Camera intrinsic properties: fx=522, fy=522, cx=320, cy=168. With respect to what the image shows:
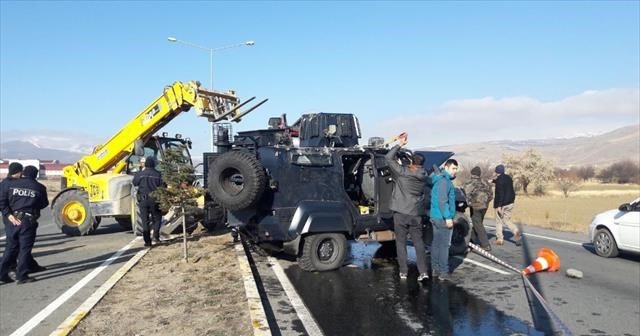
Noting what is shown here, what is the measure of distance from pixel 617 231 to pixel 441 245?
4731 millimetres

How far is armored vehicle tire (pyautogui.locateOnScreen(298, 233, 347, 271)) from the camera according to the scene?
8.45m

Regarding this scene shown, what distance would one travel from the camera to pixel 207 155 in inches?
401

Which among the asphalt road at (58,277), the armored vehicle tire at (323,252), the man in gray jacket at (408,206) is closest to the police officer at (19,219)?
the asphalt road at (58,277)

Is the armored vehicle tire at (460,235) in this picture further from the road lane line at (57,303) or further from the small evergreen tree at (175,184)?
the road lane line at (57,303)

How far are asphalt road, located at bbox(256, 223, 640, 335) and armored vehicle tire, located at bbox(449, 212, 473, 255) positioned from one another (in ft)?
1.52

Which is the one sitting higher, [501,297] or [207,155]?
[207,155]

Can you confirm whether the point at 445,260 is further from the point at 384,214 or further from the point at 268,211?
the point at 268,211

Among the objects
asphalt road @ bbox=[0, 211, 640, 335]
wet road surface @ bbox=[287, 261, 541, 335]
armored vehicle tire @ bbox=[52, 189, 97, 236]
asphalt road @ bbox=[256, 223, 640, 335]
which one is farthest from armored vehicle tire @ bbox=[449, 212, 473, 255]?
armored vehicle tire @ bbox=[52, 189, 97, 236]

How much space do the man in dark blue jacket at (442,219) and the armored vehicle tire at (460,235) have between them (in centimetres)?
219

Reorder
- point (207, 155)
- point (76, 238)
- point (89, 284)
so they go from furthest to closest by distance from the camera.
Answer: point (76, 238), point (207, 155), point (89, 284)

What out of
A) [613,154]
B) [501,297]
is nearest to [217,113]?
[501,297]

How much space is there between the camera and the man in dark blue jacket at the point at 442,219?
26.8ft

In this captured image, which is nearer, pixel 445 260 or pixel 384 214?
pixel 445 260

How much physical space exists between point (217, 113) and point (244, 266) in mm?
6412
